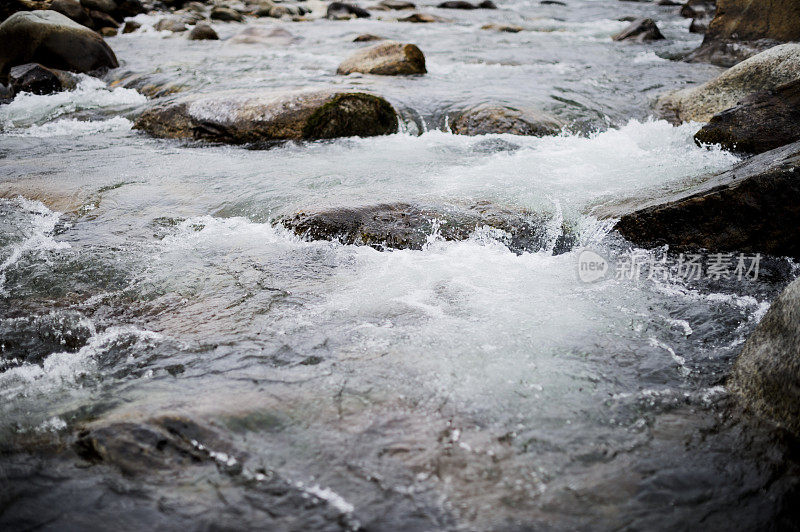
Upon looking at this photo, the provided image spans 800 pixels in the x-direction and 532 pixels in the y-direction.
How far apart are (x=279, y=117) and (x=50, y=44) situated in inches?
265

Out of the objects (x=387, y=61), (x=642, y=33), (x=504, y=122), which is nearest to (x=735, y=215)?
(x=504, y=122)

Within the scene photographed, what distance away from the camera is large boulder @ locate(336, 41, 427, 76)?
9.82 m

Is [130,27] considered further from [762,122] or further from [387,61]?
[762,122]

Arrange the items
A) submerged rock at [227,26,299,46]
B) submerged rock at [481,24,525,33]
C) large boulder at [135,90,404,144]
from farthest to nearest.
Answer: submerged rock at [481,24,525,33]
submerged rock at [227,26,299,46]
large boulder at [135,90,404,144]

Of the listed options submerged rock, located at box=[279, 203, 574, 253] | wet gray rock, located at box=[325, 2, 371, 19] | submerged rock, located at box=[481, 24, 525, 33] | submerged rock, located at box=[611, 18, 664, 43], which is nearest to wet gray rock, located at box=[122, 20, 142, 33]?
wet gray rock, located at box=[325, 2, 371, 19]

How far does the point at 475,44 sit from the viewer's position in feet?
44.9

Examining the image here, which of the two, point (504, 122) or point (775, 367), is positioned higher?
point (504, 122)

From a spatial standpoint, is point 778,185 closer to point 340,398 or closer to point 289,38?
point 340,398

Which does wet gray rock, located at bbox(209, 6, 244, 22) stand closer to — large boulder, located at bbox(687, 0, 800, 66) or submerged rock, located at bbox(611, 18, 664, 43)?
submerged rock, located at bbox(611, 18, 664, 43)

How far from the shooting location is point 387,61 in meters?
9.88

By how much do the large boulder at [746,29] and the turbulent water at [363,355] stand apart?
5.77 meters

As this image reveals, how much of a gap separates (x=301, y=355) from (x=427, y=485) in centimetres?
110

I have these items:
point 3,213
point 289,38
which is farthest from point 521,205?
point 289,38

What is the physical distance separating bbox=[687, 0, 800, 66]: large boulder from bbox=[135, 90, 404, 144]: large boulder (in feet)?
24.6
